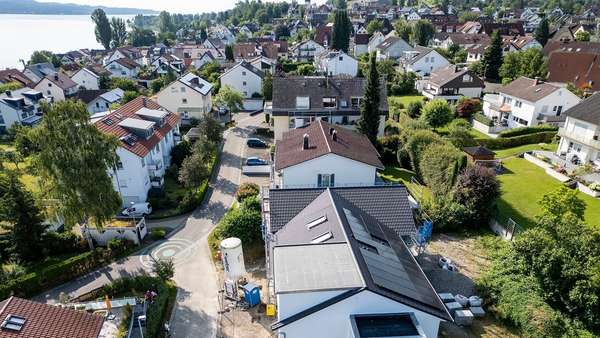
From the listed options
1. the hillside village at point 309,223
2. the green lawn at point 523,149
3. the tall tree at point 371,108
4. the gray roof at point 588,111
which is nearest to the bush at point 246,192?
the hillside village at point 309,223

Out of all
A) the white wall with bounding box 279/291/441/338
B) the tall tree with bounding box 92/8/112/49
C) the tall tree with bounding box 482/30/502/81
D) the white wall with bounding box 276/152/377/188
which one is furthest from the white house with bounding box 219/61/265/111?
the tall tree with bounding box 92/8/112/49

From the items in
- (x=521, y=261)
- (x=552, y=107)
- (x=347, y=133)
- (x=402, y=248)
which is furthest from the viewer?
(x=552, y=107)

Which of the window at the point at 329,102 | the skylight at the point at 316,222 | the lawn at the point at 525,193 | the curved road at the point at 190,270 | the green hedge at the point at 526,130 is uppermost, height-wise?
the window at the point at 329,102

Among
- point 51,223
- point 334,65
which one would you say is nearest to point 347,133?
point 51,223

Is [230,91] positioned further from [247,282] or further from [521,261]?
[521,261]

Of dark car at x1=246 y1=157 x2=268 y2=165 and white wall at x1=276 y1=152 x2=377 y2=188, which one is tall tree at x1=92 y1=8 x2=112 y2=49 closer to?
dark car at x1=246 y1=157 x2=268 y2=165

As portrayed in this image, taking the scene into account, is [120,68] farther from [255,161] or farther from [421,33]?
[421,33]

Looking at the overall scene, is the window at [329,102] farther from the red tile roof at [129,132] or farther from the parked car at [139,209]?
the parked car at [139,209]
